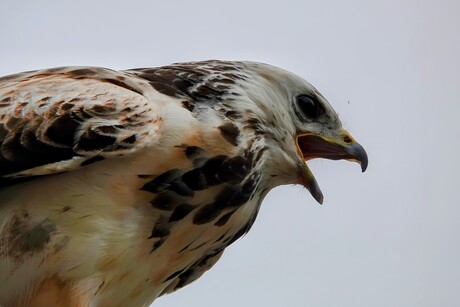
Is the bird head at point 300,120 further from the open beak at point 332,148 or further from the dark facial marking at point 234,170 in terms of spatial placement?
the dark facial marking at point 234,170

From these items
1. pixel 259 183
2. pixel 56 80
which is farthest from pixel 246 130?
pixel 56 80

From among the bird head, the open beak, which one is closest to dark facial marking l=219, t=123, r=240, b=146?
the bird head

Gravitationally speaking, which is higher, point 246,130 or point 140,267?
point 246,130

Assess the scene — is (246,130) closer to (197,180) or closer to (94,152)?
(197,180)

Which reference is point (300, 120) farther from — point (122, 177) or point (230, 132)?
point (122, 177)

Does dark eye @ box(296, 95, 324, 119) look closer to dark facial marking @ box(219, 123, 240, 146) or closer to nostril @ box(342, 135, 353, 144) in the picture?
nostril @ box(342, 135, 353, 144)

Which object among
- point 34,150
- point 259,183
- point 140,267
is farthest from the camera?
point 259,183
